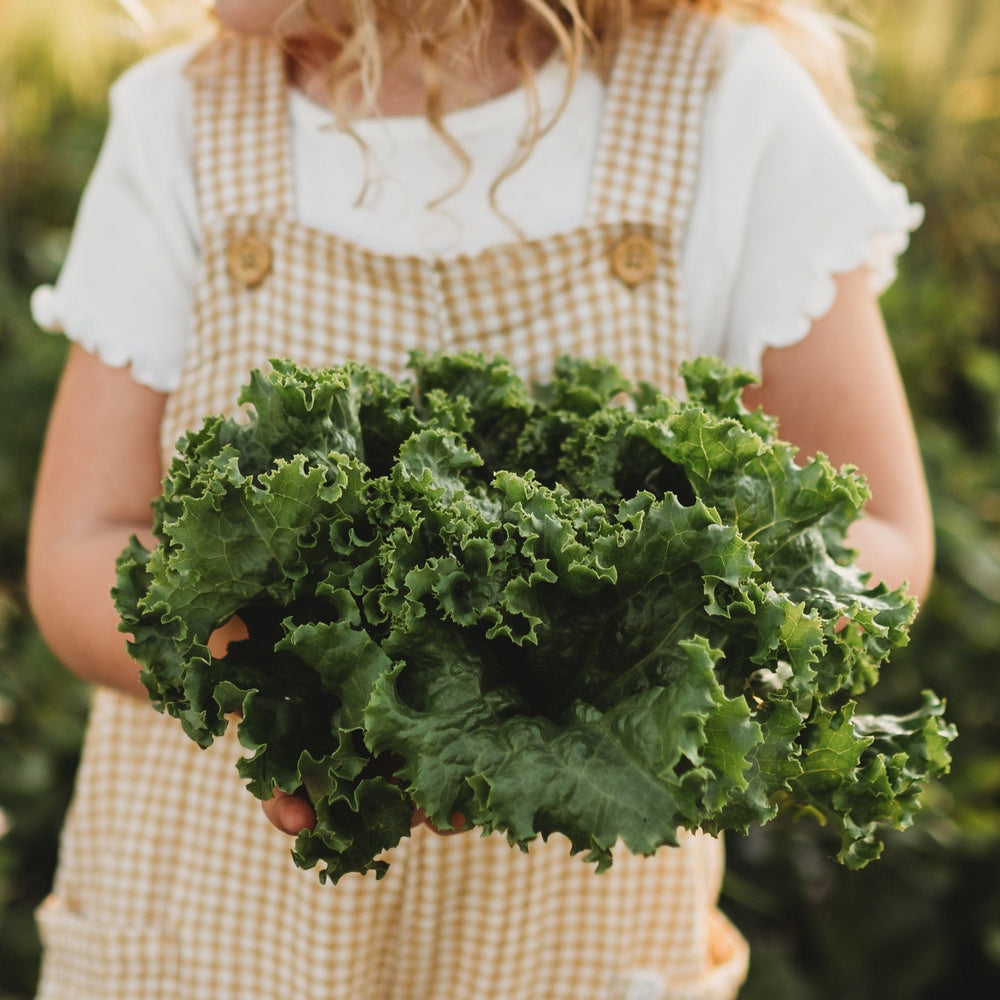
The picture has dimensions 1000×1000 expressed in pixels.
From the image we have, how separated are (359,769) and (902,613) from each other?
1.89ft

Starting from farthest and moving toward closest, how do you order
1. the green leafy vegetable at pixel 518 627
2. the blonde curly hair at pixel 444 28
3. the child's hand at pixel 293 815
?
the blonde curly hair at pixel 444 28 → the child's hand at pixel 293 815 → the green leafy vegetable at pixel 518 627

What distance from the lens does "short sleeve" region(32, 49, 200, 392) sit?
162 centimetres

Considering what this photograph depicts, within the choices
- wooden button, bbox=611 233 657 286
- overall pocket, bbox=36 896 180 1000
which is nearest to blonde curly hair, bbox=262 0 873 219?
wooden button, bbox=611 233 657 286

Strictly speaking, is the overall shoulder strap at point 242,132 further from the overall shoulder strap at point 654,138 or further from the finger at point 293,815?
the finger at point 293,815

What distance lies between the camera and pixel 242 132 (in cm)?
164

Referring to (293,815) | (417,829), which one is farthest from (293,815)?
(417,829)

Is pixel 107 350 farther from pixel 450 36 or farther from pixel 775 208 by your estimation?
pixel 775 208

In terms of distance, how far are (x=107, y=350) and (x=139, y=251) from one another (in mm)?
156

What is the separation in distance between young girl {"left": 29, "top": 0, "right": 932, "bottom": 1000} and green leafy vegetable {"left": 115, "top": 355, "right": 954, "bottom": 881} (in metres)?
0.39

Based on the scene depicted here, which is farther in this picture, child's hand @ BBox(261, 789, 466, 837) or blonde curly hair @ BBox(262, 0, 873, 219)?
blonde curly hair @ BBox(262, 0, 873, 219)

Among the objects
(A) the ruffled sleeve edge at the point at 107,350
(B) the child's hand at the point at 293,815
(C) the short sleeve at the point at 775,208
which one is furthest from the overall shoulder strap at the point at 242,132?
(B) the child's hand at the point at 293,815

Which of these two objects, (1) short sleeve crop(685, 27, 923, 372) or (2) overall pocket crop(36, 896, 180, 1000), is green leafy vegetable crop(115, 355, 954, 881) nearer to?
(1) short sleeve crop(685, 27, 923, 372)

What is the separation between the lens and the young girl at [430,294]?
A: 1.57 metres

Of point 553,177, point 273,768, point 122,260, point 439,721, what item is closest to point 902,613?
point 439,721
